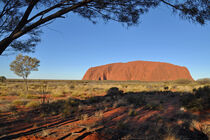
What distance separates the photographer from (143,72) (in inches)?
3637

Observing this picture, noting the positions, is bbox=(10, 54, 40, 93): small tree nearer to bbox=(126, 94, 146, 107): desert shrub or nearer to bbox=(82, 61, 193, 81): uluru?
bbox=(126, 94, 146, 107): desert shrub

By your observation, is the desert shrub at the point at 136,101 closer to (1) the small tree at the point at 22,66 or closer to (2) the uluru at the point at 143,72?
(1) the small tree at the point at 22,66

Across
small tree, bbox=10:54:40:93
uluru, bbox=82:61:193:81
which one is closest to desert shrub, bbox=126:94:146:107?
small tree, bbox=10:54:40:93

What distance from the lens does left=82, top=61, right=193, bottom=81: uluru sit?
3464 inches

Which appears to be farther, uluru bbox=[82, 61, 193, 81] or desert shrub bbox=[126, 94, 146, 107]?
uluru bbox=[82, 61, 193, 81]

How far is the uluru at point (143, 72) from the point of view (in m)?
88.0

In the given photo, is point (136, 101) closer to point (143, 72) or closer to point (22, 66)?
point (22, 66)

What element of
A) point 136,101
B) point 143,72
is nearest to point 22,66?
point 136,101

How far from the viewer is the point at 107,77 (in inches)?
3910

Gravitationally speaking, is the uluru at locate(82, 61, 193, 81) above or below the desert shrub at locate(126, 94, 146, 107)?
above

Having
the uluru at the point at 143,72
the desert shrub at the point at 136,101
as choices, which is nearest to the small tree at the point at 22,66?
the desert shrub at the point at 136,101

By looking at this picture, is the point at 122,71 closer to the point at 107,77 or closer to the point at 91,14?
the point at 107,77

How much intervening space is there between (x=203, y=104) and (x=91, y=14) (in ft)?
18.5

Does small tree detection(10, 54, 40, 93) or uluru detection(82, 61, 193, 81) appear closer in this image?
small tree detection(10, 54, 40, 93)
